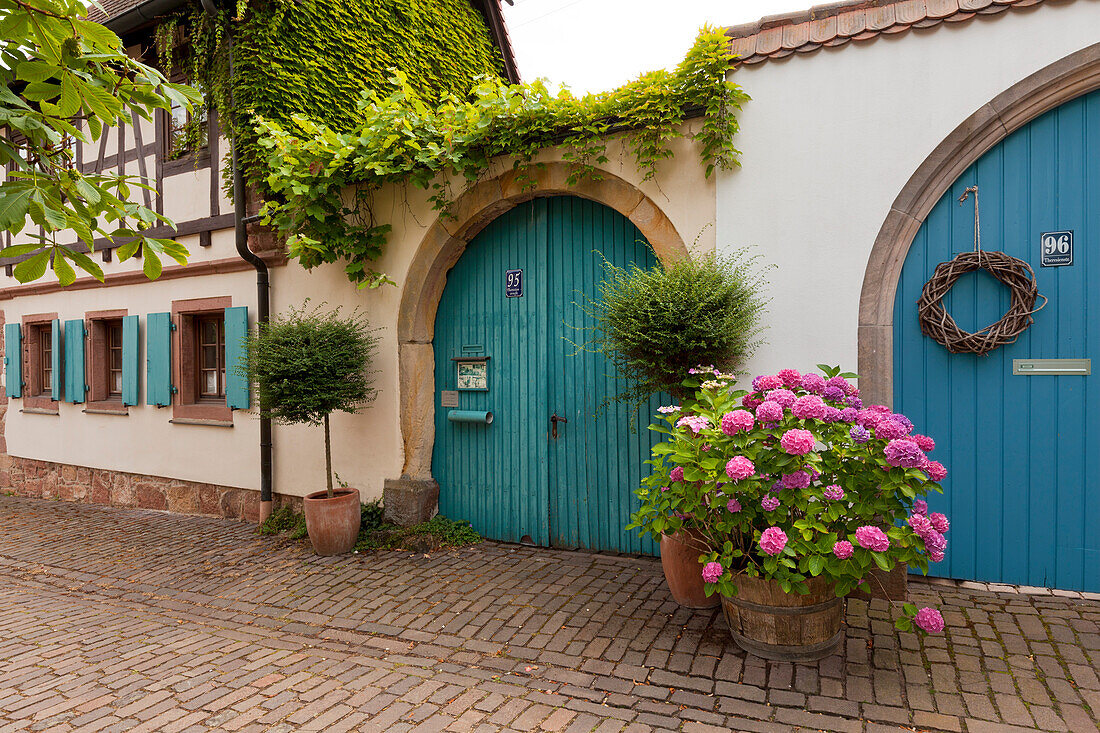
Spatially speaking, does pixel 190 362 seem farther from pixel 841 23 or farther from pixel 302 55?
pixel 841 23

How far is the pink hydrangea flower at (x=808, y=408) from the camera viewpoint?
290 cm

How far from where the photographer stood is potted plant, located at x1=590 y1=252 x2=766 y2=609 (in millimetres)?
3746

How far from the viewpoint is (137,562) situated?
5.34 m

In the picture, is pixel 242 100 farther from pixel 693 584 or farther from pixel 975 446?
pixel 975 446

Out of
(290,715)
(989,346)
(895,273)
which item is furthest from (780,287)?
(290,715)

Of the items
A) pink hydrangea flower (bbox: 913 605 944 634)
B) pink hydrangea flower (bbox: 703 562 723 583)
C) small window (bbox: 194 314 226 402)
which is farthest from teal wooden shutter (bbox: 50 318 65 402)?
pink hydrangea flower (bbox: 913 605 944 634)

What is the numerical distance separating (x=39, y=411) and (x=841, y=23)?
10262 mm

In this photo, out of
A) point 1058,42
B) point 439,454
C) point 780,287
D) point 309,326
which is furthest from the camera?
point 439,454

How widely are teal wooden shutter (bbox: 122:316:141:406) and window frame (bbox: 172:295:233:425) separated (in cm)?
65

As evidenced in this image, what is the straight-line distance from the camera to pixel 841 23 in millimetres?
3947

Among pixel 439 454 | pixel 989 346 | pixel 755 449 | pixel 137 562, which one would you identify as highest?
pixel 989 346

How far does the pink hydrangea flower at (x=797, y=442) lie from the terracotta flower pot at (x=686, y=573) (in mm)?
1055

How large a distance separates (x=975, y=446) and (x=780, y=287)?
1.46m

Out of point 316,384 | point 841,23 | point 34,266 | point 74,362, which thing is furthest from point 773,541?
point 74,362
